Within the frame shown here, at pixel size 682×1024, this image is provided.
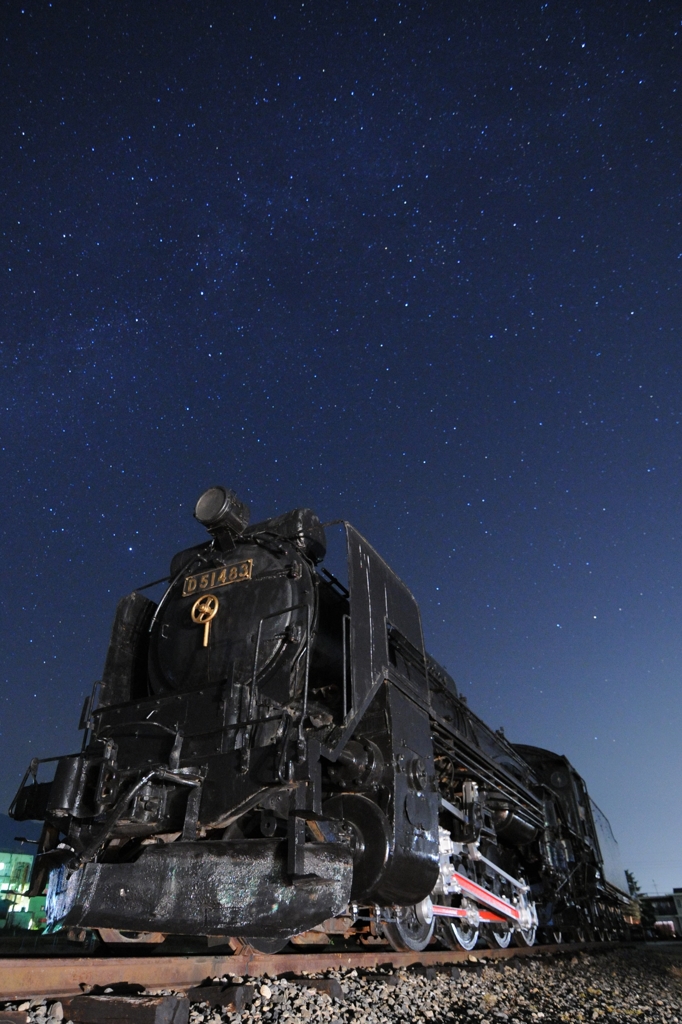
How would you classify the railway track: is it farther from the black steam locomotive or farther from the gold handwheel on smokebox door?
the gold handwheel on smokebox door

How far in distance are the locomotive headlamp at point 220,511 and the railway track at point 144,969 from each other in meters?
2.91

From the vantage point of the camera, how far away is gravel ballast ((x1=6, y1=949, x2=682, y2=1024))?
9.39 feet

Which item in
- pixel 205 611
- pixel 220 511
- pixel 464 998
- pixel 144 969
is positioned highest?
pixel 220 511

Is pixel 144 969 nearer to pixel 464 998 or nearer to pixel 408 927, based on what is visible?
pixel 464 998

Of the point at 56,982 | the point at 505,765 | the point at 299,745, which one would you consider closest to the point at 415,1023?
the point at 299,745

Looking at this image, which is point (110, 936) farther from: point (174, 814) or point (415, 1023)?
point (415, 1023)

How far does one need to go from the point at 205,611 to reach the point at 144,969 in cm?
235

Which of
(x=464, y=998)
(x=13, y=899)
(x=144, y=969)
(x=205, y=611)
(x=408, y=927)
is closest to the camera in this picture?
(x=144, y=969)

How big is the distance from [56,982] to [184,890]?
70cm

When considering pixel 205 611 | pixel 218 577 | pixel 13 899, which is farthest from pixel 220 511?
pixel 13 899

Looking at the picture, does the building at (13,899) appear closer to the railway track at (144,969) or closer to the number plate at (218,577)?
the number plate at (218,577)

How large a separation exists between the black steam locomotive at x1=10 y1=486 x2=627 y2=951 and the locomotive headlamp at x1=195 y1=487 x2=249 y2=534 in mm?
13

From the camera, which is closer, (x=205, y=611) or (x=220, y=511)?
(x=205, y=611)

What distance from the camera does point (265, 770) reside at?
3.75 m
